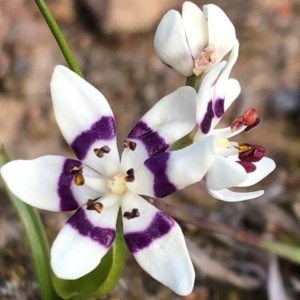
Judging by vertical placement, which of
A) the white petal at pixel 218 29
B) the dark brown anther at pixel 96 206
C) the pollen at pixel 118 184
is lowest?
the dark brown anther at pixel 96 206

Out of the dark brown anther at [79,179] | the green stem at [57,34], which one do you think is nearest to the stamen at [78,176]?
Result: the dark brown anther at [79,179]

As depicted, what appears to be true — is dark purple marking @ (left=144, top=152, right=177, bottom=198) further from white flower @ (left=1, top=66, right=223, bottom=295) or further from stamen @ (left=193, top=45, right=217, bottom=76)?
stamen @ (left=193, top=45, right=217, bottom=76)

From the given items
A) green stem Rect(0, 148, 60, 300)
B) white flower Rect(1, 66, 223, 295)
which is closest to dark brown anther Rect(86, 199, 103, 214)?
white flower Rect(1, 66, 223, 295)

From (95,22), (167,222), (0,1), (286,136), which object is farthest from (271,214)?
(0,1)

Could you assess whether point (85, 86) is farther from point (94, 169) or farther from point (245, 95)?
point (245, 95)

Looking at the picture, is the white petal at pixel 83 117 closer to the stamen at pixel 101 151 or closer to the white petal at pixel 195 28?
the stamen at pixel 101 151

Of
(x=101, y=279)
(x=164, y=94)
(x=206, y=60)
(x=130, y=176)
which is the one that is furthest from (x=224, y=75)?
(x=164, y=94)

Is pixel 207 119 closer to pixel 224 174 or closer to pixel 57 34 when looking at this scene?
pixel 224 174
